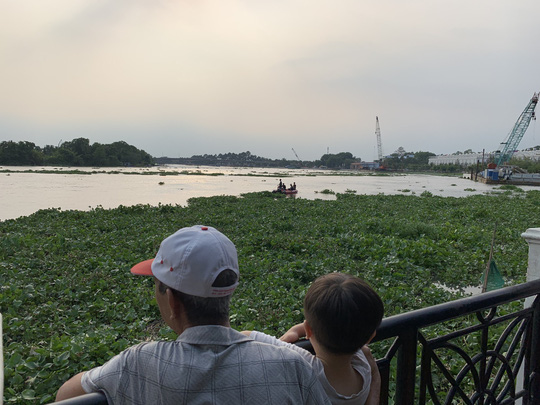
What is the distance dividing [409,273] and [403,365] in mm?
5956

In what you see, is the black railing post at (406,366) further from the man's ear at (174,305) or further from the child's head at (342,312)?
the man's ear at (174,305)

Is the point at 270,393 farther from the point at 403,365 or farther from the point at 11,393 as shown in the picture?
the point at 11,393

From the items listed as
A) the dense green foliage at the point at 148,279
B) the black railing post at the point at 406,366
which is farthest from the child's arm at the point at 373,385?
the dense green foliage at the point at 148,279

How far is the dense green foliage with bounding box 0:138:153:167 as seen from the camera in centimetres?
8494

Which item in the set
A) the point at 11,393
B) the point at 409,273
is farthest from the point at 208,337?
the point at 409,273

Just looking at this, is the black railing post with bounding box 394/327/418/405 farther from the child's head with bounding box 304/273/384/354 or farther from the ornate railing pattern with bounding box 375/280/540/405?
the child's head with bounding box 304/273/384/354

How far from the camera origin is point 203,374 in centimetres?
115

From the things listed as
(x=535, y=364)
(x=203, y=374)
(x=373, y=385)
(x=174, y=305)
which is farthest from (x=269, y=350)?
(x=535, y=364)

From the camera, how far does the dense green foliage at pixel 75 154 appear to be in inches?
3344

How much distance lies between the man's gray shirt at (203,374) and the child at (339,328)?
0.21 meters

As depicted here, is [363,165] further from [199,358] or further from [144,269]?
[199,358]

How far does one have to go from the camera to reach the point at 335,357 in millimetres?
1477

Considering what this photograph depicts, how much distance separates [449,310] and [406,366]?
0.34 meters

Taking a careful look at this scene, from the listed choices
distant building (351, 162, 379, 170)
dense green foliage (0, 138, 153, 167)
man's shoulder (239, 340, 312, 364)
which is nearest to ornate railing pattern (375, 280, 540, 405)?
man's shoulder (239, 340, 312, 364)
